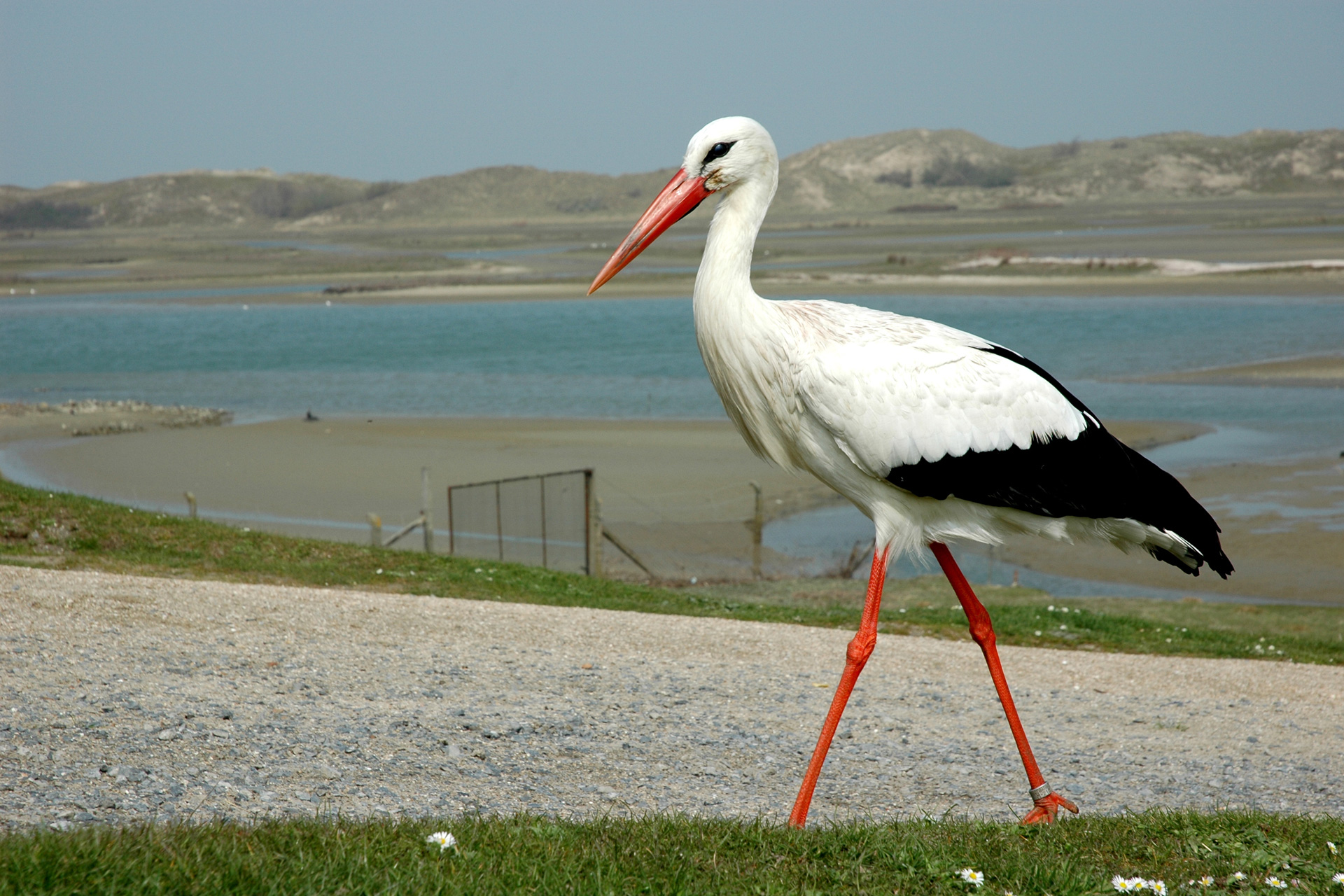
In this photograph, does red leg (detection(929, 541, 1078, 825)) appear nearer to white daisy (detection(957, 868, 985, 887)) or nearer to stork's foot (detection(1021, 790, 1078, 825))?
stork's foot (detection(1021, 790, 1078, 825))

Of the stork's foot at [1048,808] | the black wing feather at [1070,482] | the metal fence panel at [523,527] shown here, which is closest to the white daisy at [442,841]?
the black wing feather at [1070,482]

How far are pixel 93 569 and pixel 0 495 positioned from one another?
3.00 meters

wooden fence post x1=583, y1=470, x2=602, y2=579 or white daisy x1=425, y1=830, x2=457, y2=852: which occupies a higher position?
white daisy x1=425, y1=830, x2=457, y2=852

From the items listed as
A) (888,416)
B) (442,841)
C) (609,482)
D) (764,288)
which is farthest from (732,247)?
(764,288)

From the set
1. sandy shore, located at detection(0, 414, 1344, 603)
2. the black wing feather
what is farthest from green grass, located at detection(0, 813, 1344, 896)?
sandy shore, located at detection(0, 414, 1344, 603)

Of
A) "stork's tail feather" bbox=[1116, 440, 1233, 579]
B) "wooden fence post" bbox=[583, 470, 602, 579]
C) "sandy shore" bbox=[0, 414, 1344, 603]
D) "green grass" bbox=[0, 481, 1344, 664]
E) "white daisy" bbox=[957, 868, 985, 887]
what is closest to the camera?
"white daisy" bbox=[957, 868, 985, 887]

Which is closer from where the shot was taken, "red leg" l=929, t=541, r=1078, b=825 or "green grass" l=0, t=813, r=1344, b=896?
"green grass" l=0, t=813, r=1344, b=896

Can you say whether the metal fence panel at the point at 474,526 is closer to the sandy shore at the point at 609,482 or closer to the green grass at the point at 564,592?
the sandy shore at the point at 609,482

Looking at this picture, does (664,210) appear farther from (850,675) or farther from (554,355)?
(554,355)

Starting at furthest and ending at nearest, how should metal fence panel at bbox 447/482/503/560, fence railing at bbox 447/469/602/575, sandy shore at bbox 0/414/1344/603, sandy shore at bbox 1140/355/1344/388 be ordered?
sandy shore at bbox 1140/355/1344/388, sandy shore at bbox 0/414/1344/603, metal fence panel at bbox 447/482/503/560, fence railing at bbox 447/469/602/575

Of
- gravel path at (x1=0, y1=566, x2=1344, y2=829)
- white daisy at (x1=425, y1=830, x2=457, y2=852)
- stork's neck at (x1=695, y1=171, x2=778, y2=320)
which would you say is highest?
stork's neck at (x1=695, y1=171, x2=778, y2=320)

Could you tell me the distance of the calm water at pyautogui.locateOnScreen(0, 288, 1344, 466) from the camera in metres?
31.9

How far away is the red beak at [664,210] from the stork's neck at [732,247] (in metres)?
0.14

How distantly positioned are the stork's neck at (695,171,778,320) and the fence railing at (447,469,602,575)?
10.1 m
